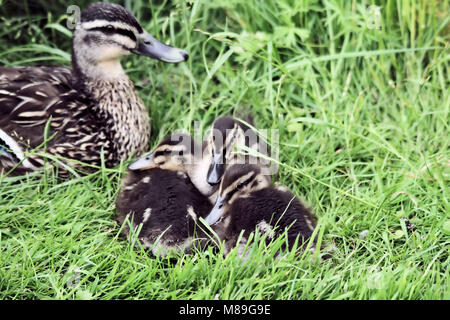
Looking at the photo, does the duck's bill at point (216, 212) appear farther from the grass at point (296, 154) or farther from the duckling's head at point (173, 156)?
the duckling's head at point (173, 156)

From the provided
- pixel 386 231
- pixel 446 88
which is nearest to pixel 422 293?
pixel 386 231

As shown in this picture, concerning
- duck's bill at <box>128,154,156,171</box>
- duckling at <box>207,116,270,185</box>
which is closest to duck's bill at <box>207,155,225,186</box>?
duckling at <box>207,116,270,185</box>

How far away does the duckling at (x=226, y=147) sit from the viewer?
2469 millimetres

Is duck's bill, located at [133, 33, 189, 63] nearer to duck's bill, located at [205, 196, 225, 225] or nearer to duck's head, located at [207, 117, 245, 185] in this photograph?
duck's head, located at [207, 117, 245, 185]

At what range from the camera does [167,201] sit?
2365 millimetres

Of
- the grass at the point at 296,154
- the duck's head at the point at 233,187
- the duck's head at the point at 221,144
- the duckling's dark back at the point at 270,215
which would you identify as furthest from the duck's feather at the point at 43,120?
the duckling's dark back at the point at 270,215

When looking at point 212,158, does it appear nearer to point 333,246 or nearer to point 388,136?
point 333,246

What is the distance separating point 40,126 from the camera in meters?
2.74

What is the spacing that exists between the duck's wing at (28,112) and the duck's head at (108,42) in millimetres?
199

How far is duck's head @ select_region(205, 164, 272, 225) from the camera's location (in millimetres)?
2359

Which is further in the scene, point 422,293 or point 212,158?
point 212,158
